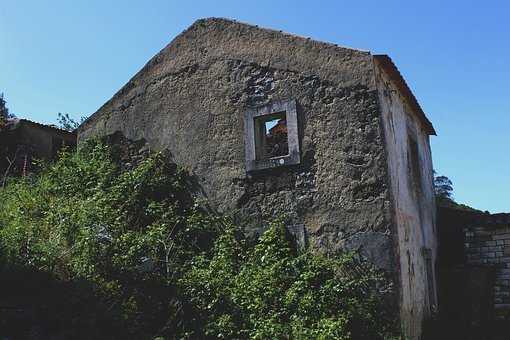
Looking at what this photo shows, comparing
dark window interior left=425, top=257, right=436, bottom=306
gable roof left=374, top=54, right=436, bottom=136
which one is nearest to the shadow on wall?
Answer: dark window interior left=425, top=257, right=436, bottom=306

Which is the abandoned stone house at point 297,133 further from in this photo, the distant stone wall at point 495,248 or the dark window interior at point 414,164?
the distant stone wall at point 495,248

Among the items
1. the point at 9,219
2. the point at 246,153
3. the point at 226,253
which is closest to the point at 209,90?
the point at 246,153

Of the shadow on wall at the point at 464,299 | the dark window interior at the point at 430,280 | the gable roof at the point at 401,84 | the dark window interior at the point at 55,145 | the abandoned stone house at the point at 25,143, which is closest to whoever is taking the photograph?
the gable roof at the point at 401,84

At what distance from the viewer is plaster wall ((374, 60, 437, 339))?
8375 mm

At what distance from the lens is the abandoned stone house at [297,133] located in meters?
8.31

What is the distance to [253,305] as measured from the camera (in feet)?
24.0

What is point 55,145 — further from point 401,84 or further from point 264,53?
point 401,84

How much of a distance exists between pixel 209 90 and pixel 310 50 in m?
1.99

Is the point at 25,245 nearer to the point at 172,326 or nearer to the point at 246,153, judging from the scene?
the point at 172,326

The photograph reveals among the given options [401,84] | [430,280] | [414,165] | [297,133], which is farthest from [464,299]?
[297,133]

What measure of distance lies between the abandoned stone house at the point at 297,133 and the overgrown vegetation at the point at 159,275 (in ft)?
1.60

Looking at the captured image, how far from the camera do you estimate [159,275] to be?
25.5ft

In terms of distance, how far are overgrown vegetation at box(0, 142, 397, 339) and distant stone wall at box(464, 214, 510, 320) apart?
4367mm

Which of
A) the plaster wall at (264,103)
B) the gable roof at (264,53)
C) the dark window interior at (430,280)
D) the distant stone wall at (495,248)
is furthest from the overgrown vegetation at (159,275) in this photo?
the distant stone wall at (495,248)
